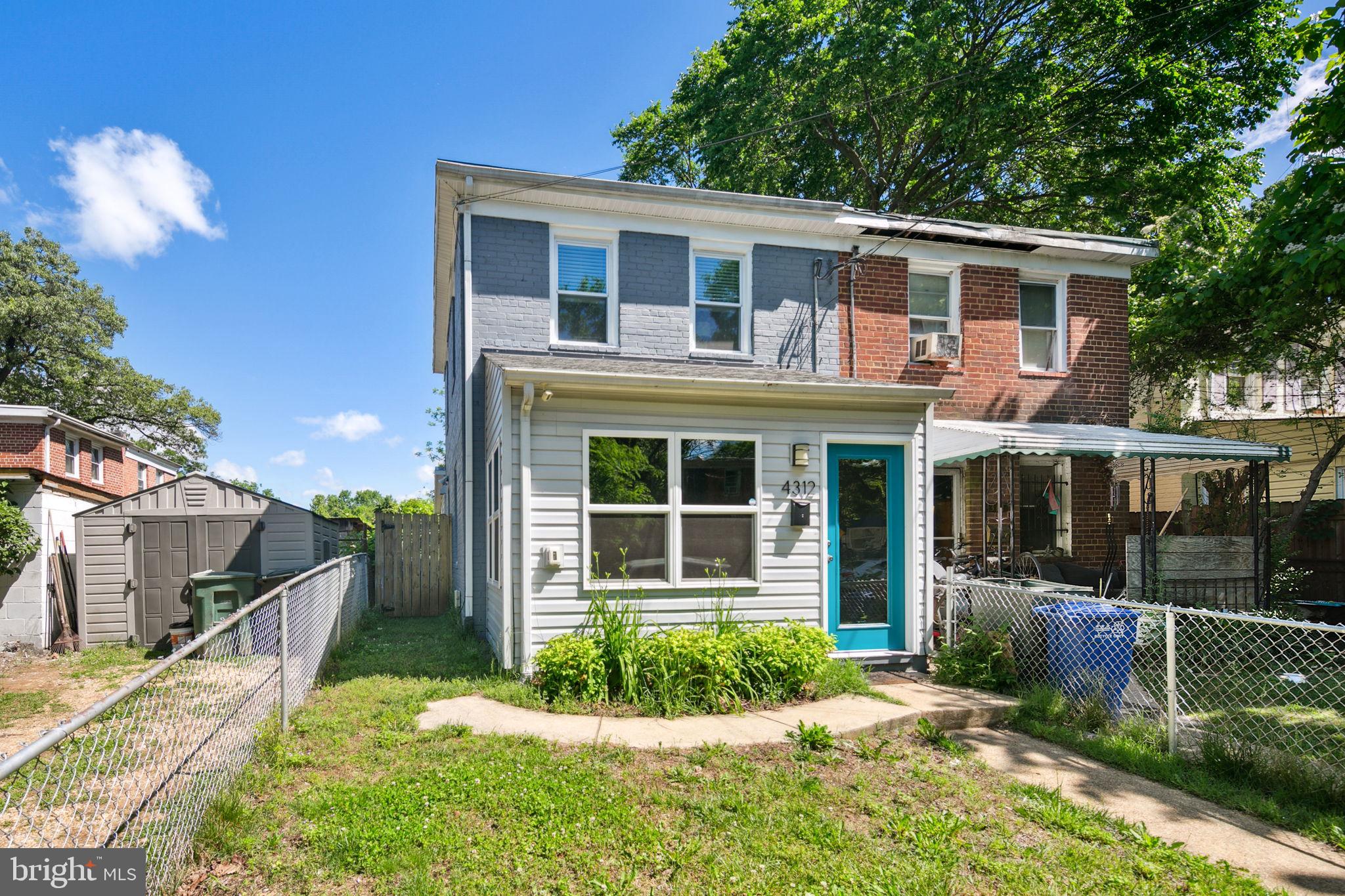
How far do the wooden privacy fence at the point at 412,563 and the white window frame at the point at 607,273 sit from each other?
454 cm

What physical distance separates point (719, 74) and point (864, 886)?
1893 cm

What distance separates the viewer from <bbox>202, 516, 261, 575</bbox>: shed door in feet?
32.5

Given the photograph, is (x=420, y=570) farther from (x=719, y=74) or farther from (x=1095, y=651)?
(x=719, y=74)

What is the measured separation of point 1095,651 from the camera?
20.3ft

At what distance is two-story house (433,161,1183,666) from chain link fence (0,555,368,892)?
186 centimetres

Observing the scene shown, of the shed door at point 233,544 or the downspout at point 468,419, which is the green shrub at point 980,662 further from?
the shed door at point 233,544

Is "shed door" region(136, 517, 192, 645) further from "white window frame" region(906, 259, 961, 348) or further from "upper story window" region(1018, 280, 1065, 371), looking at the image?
"upper story window" region(1018, 280, 1065, 371)

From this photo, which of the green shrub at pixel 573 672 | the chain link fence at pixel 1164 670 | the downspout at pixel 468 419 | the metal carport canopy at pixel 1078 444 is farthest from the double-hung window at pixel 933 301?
the green shrub at pixel 573 672

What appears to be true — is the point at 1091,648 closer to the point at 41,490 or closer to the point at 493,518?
the point at 493,518

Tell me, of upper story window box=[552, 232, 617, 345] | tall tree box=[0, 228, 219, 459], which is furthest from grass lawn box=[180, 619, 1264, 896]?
tall tree box=[0, 228, 219, 459]

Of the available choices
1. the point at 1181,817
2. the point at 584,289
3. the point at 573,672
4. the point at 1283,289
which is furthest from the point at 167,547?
the point at 1283,289

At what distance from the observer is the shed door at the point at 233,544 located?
9898 mm

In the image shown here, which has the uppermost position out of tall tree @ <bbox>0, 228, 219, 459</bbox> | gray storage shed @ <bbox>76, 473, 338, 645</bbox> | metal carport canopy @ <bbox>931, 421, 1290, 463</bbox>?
tall tree @ <bbox>0, 228, 219, 459</bbox>

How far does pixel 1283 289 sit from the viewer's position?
7.88 meters
